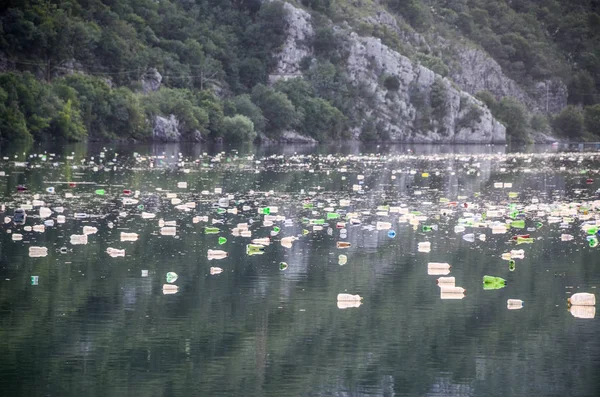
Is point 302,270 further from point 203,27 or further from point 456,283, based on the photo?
point 203,27

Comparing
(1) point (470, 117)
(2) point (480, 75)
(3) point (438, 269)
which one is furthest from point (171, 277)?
(2) point (480, 75)

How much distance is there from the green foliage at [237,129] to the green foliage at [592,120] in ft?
229

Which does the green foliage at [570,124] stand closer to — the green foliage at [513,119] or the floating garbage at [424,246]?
the green foliage at [513,119]

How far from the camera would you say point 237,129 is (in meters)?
113

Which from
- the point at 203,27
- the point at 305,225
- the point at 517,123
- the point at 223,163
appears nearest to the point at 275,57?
the point at 203,27

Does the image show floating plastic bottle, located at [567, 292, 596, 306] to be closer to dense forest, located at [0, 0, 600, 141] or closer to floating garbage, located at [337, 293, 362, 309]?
floating garbage, located at [337, 293, 362, 309]

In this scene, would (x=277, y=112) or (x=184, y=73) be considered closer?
(x=277, y=112)

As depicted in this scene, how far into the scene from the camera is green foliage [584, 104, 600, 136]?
6501 inches

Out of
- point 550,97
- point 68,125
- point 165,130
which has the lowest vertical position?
point 165,130

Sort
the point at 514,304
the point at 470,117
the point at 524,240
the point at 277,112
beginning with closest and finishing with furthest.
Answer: the point at 514,304
the point at 524,240
the point at 277,112
the point at 470,117

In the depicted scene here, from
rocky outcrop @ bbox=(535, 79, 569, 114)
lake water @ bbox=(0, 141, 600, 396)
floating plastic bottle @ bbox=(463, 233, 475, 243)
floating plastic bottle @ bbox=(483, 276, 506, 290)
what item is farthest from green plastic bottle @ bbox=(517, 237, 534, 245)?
rocky outcrop @ bbox=(535, 79, 569, 114)

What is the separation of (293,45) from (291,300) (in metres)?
131

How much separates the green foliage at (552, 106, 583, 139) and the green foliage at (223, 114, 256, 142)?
69674mm

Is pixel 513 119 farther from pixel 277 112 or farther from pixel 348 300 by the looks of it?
pixel 348 300
